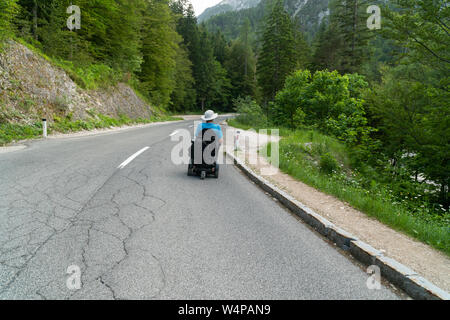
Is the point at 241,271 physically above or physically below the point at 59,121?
below

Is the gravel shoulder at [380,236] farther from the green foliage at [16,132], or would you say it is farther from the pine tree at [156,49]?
the pine tree at [156,49]

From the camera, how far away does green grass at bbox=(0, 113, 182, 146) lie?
Answer: 481 inches

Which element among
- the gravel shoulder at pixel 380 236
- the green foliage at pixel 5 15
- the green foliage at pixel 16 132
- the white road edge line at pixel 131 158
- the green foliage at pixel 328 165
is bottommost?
the gravel shoulder at pixel 380 236

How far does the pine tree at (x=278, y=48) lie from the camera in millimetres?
42219

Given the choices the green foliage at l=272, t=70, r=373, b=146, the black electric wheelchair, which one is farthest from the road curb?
the green foliage at l=272, t=70, r=373, b=146

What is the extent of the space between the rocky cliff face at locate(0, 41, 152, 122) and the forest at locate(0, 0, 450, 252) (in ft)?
3.71

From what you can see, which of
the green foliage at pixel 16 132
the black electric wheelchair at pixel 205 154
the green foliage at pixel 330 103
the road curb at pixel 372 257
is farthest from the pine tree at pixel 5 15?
the green foliage at pixel 330 103

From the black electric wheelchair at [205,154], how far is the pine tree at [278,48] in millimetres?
36985

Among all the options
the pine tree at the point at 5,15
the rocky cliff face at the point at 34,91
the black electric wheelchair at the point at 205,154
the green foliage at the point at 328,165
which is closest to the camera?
the black electric wheelchair at the point at 205,154

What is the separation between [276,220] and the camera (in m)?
5.09

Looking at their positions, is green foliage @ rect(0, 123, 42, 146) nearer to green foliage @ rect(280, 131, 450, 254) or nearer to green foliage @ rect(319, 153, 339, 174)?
green foliage @ rect(280, 131, 450, 254)

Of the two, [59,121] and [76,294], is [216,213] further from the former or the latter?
[59,121]
